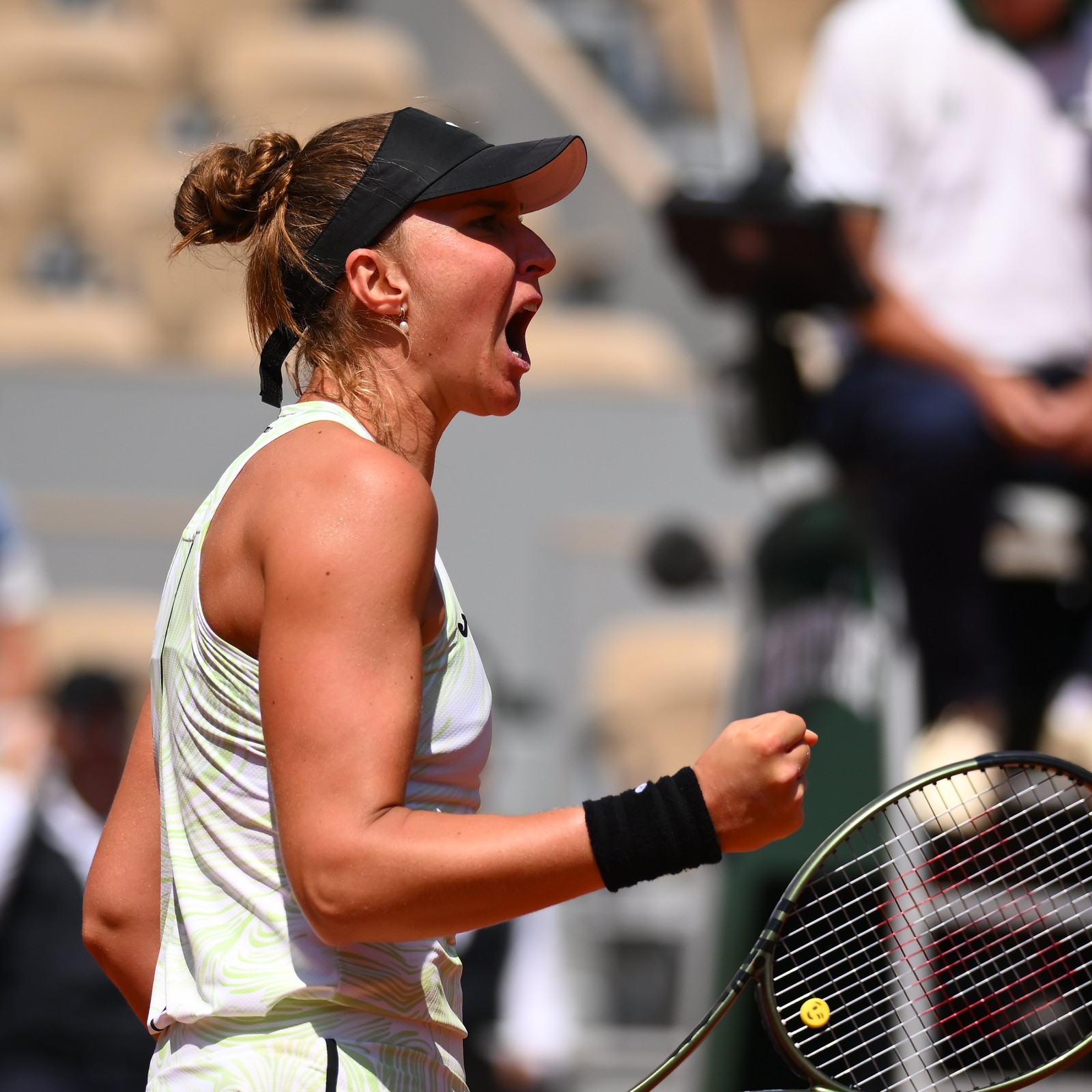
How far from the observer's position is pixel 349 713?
1.24 meters

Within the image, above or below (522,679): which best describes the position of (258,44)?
above

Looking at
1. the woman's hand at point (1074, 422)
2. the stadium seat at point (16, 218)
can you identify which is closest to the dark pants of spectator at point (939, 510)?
the woman's hand at point (1074, 422)

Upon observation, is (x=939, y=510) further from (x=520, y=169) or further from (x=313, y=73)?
(x=313, y=73)

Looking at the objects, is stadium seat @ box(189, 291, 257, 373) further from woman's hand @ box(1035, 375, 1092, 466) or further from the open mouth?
the open mouth

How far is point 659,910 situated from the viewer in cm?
562

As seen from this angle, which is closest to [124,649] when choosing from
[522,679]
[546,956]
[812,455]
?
[522,679]

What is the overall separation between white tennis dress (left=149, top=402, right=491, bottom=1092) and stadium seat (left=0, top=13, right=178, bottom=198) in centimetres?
754

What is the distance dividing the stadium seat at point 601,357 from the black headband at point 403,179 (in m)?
5.43

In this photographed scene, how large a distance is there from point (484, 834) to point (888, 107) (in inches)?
120

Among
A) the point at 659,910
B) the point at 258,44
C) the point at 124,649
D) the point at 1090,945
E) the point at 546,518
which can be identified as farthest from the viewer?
the point at 258,44

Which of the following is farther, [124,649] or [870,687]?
[124,649]

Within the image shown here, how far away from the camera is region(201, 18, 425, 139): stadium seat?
8203 mm

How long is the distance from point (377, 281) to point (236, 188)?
0.16 m

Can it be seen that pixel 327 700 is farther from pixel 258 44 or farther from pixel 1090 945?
pixel 258 44
